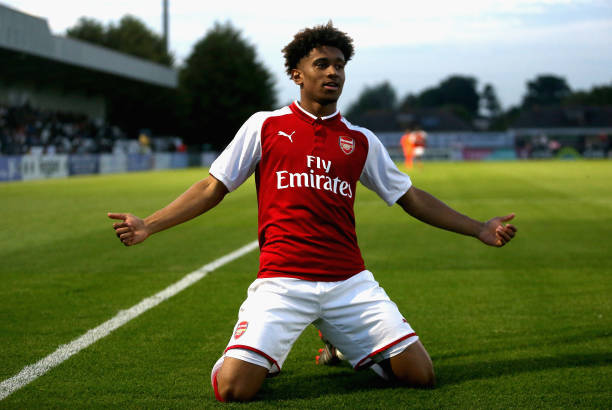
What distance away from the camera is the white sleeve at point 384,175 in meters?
4.54

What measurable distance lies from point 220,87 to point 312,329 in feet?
205

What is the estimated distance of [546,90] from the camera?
17250 cm

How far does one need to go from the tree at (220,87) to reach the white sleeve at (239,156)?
2428 inches

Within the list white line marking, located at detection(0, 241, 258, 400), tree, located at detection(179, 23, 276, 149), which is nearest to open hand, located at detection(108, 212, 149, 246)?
white line marking, located at detection(0, 241, 258, 400)

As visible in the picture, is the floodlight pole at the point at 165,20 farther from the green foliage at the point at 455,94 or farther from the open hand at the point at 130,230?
the green foliage at the point at 455,94

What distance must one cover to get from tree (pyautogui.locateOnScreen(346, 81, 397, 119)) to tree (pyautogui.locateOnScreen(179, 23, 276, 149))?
11186cm

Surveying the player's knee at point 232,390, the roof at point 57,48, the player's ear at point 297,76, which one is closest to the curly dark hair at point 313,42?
the player's ear at point 297,76

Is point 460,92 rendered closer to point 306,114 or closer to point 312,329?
point 312,329

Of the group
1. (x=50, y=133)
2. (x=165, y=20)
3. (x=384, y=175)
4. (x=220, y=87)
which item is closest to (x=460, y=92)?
(x=220, y=87)

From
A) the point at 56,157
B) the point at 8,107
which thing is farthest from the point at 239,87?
the point at 56,157

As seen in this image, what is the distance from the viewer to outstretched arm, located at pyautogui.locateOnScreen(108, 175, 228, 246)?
13.4 ft

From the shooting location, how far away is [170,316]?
595 centimetres

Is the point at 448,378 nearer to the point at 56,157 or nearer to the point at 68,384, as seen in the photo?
the point at 68,384

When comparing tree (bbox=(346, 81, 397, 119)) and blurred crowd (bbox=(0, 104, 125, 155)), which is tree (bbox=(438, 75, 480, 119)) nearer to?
tree (bbox=(346, 81, 397, 119))
